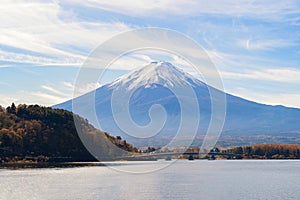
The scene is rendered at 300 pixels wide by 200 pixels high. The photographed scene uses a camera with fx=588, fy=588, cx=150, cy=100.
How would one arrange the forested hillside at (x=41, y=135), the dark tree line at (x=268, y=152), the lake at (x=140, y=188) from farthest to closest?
the dark tree line at (x=268, y=152) < the forested hillside at (x=41, y=135) < the lake at (x=140, y=188)

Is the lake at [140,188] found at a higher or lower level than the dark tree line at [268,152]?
lower

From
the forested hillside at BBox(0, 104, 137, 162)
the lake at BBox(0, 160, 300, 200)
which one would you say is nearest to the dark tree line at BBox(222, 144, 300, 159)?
the forested hillside at BBox(0, 104, 137, 162)

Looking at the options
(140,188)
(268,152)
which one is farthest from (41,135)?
(268,152)

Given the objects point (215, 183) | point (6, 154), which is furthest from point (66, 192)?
point (6, 154)

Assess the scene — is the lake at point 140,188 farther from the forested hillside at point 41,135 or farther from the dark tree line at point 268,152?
the dark tree line at point 268,152

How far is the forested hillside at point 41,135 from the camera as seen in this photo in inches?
3866

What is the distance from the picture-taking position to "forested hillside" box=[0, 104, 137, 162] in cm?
9819

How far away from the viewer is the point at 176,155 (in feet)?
433

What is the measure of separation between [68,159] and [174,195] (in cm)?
6123

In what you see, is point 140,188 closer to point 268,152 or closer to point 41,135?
point 41,135

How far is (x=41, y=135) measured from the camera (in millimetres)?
105000

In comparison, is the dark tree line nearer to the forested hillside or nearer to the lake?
the forested hillside

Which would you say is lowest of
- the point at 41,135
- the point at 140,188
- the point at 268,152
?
the point at 140,188

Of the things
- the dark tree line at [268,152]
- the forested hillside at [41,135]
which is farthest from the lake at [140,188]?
the dark tree line at [268,152]
